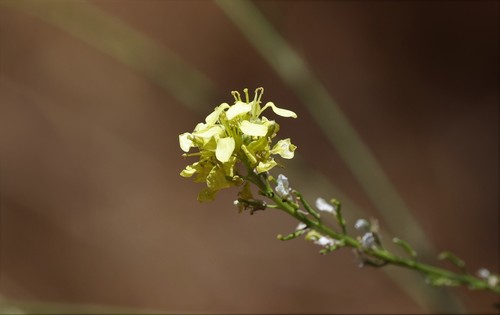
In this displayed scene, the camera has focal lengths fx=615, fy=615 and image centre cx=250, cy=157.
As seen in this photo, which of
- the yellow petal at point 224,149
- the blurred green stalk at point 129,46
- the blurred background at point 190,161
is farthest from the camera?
the blurred background at point 190,161

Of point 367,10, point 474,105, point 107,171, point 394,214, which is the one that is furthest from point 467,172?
point 107,171

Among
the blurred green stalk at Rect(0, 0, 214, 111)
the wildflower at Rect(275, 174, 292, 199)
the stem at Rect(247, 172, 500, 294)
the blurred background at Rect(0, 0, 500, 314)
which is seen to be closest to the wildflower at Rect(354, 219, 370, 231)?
the stem at Rect(247, 172, 500, 294)

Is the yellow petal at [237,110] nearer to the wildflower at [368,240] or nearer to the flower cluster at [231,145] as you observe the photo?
the flower cluster at [231,145]

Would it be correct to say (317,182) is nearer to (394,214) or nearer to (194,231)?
(394,214)

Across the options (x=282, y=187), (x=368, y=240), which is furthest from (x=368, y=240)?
(x=282, y=187)

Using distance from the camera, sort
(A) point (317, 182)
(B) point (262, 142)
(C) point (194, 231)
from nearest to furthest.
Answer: (B) point (262, 142) → (A) point (317, 182) → (C) point (194, 231)

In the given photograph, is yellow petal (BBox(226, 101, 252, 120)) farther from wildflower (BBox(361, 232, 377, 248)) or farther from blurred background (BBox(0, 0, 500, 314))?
blurred background (BBox(0, 0, 500, 314))

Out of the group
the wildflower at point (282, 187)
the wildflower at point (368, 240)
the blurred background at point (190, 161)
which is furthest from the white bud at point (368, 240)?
the blurred background at point (190, 161)
